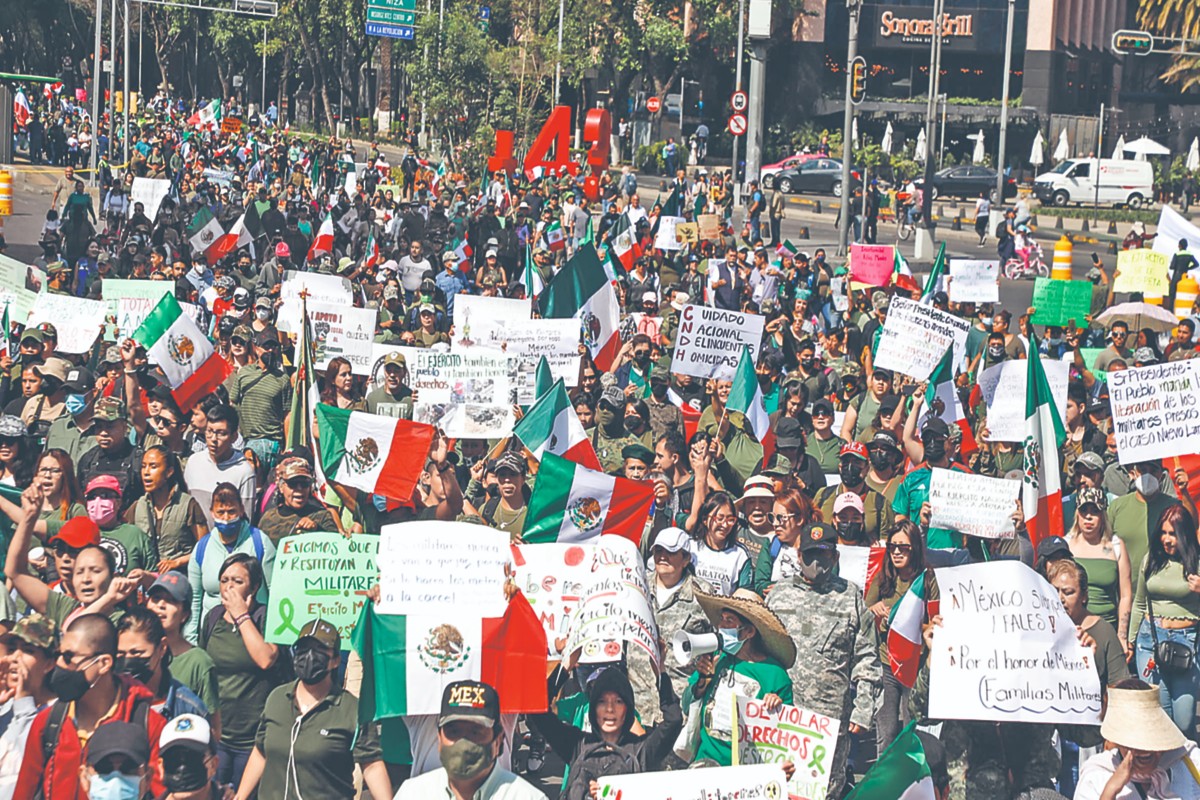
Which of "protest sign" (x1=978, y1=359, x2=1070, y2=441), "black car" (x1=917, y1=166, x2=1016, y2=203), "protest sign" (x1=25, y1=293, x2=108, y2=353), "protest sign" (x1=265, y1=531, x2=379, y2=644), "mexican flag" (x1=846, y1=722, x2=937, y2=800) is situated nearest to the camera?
"mexican flag" (x1=846, y1=722, x2=937, y2=800)

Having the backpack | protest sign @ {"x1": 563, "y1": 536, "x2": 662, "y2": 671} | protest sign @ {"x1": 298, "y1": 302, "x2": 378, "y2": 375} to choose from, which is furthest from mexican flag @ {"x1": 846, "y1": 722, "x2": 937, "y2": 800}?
protest sign @ {"x1": 298, "y1": 302, "x2": 378, "y2": 375}

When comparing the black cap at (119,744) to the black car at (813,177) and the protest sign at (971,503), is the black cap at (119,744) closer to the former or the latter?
the protest sign at (971,503)

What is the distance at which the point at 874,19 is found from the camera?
211ft

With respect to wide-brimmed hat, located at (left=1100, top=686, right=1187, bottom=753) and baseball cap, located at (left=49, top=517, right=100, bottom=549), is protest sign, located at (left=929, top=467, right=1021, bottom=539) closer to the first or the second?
wide-brimmed hat, located at (left=1100, top=686, right=1187, bottom=753)

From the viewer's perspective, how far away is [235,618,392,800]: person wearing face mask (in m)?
6.68

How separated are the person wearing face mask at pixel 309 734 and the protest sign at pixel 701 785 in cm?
131

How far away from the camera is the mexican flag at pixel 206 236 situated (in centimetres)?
2022

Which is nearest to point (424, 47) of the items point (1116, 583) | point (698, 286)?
point (698, 286)

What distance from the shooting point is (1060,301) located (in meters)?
18.2

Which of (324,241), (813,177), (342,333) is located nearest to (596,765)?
(342,333)

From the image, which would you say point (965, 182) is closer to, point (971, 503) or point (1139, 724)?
point (971, 503)

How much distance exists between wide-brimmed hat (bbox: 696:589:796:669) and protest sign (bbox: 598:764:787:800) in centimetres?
132

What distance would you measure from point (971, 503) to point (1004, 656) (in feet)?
8.30

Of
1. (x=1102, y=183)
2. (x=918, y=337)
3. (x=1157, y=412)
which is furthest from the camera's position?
(x=1102, y=183)
